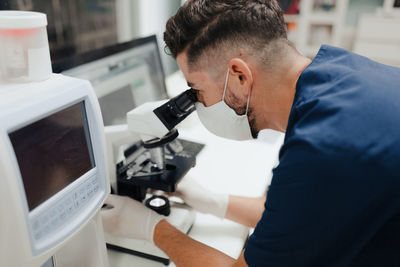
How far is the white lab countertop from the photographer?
1085 millimetres

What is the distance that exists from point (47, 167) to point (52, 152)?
0.03m

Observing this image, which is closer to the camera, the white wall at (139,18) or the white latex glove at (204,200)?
the white latex glove at (204,200)

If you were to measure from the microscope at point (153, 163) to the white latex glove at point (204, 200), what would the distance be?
0.03m

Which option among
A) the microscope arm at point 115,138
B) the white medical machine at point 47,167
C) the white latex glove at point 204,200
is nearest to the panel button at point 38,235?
the white medical machine at point 47,167

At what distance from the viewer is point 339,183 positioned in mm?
646

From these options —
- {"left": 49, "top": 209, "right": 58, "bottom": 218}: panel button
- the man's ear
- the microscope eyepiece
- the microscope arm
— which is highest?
the man's ear

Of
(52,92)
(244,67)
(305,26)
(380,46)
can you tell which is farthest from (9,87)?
(380,46)

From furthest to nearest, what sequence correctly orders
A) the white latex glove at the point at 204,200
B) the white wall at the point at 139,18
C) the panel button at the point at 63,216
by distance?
the white wall at the point at 139,18
the white latex glove at the point at 204,200
the panel button at the point at 63,216

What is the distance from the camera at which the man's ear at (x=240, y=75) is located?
92 cm

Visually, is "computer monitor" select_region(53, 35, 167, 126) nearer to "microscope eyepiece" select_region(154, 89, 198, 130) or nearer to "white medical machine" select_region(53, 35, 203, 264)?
"white medical machine" select_region(53, 35, 203, 264)

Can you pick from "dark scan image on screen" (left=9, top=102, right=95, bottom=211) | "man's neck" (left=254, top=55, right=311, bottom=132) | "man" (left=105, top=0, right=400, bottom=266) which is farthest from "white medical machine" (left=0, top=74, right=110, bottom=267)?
"man's neck" (left=254, top=55, right=311, bottom=132)

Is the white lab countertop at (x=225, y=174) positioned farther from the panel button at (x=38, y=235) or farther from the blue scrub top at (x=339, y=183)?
the panel button at (x=38, y=235)

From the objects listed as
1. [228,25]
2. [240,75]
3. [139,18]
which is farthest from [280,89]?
[139,18]

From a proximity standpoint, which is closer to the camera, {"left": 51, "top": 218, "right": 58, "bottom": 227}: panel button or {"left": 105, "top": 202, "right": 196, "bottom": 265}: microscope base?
{"left": 51, "top": 218, "right": 58, "bottom": 227}: panel button
